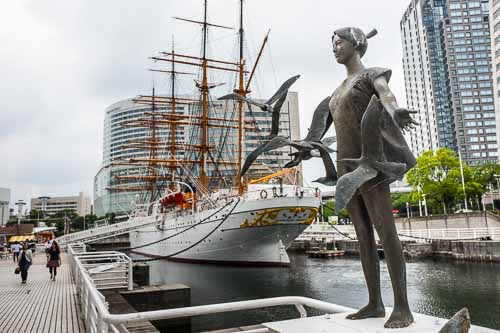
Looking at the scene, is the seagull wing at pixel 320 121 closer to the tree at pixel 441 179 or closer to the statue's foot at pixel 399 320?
the statue's foot at pixel 399 320

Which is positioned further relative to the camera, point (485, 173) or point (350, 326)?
point (485, 173)

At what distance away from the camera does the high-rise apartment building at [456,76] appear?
98.7m

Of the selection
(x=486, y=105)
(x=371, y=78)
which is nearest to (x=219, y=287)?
(x=371, y=78)

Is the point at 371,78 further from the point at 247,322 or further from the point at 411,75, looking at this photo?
the point at 411,75

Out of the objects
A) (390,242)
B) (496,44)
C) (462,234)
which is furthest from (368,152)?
(496,44)

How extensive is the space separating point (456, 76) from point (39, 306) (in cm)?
11285

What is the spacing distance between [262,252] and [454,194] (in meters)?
27.3

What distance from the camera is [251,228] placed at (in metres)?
24.8

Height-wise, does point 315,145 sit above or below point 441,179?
below

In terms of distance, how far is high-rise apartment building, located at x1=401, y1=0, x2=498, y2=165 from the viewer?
98.7 meters

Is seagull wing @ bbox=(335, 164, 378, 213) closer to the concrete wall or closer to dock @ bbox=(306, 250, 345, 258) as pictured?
the concrete wall

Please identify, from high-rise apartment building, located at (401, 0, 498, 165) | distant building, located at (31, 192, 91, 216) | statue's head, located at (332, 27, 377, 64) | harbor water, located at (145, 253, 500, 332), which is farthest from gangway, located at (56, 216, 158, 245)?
distant building, located at (31, 192, 91, 216)

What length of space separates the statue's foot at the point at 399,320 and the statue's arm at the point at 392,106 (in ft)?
5.44

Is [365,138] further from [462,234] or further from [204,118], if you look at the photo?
[204,118]
